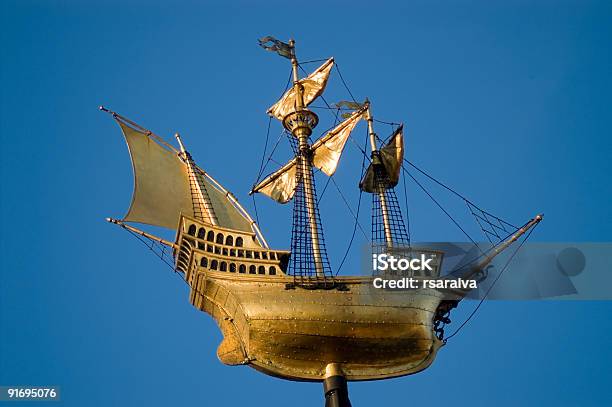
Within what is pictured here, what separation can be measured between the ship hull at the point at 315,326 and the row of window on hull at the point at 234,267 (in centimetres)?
25

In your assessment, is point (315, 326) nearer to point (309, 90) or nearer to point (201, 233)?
point (201, 233)

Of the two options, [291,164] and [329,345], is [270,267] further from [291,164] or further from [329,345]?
[291,164]

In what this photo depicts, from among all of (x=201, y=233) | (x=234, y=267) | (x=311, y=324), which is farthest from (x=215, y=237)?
(x=311, y=324)

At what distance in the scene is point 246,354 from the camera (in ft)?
45.6

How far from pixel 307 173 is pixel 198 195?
2.70m

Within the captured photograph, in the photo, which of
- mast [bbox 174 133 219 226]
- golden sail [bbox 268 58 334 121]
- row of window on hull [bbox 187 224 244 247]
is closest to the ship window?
row of window on hull [bbox 187 224 244 247]

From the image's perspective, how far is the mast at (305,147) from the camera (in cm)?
1666

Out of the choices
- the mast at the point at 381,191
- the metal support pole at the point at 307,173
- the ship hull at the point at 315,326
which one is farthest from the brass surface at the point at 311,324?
the mast at the point at 381,191

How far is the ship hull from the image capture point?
45.9 ft

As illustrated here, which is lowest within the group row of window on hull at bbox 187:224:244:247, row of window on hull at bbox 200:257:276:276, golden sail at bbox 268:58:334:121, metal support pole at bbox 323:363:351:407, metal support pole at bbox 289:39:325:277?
metal support pole at bbox 323:363:351:407

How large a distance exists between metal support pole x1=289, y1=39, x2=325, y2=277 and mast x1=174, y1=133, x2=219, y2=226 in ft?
6.95

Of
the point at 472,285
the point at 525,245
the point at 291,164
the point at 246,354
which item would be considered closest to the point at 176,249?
the point at 246,354

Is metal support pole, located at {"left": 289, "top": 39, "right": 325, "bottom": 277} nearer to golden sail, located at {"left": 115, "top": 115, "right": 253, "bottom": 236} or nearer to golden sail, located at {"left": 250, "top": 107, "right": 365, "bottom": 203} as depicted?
golden sail, located at {"left": 250, "top": 107, "right": 365, "bottom": 203}

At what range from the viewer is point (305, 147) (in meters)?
17.7
